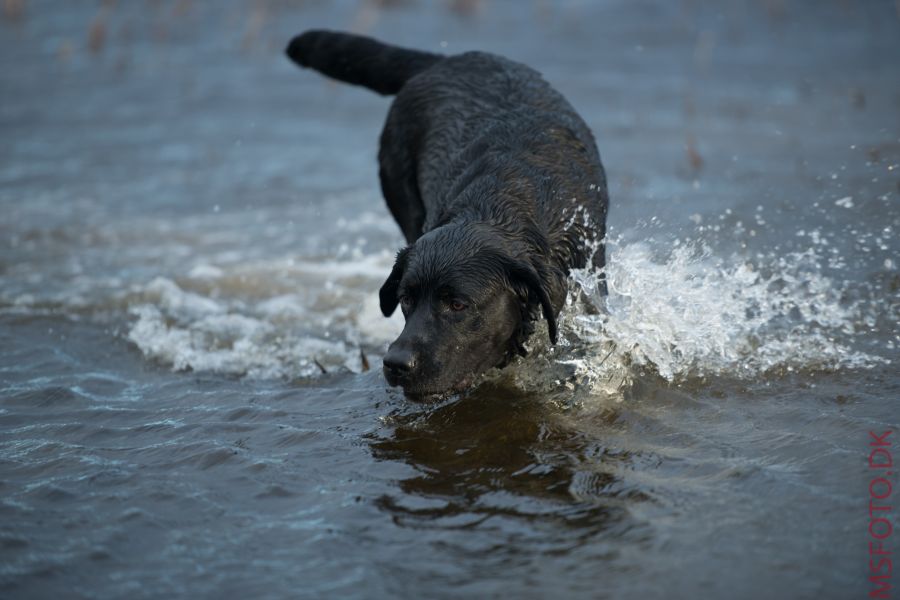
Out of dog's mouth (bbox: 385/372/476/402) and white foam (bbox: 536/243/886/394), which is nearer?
dog's mouth (bbox: 385/372/476/402)

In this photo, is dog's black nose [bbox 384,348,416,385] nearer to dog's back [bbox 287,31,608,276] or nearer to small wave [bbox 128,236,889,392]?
small wave [bbox 128,236,889,392]

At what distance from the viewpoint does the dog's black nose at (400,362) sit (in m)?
4.34

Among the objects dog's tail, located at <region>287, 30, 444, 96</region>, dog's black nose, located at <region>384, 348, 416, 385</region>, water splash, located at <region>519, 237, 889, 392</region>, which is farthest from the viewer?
dog's tail, located at <region>287, 30, 444, 96</region>

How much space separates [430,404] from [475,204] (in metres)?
0.98

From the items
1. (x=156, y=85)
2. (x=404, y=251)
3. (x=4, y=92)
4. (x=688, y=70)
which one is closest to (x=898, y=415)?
(x=404, y=251)

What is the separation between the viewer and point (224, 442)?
4629 millimetres

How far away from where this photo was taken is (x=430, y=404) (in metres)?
4.91

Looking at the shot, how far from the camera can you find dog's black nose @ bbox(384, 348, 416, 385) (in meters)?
4.34

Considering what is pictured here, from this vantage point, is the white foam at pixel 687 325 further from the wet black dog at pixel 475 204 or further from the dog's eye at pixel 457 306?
the dog's eye at pixel 457 306

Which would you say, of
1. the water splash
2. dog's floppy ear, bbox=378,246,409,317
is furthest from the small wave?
dog's floppy ear, bbox=378,246,409,317

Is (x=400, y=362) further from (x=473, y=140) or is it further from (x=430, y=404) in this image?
(x=473, y=140)

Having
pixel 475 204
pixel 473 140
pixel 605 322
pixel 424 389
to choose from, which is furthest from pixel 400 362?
pixel 473 140

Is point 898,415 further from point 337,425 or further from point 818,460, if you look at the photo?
point 337,425

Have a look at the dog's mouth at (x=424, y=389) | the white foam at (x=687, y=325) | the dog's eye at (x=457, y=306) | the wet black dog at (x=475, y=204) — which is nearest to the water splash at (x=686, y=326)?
the white foam at (x=687, y=325)
